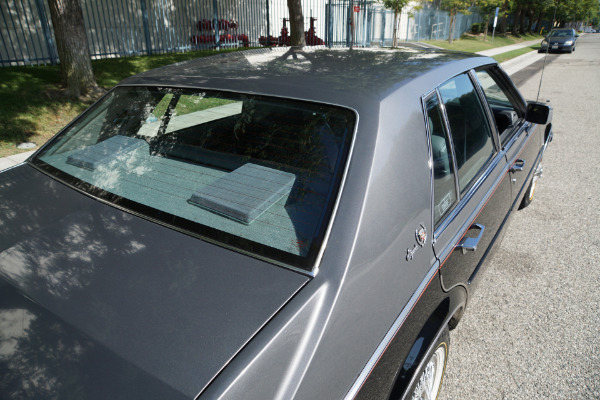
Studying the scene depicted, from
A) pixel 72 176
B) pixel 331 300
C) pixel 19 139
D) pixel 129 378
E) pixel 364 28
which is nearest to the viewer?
pixel 129 378

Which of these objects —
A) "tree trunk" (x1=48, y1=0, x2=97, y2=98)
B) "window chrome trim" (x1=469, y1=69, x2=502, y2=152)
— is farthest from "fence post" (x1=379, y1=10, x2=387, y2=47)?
"window chrome trim" (x1=469, y1=69, x2=502, y2=152)

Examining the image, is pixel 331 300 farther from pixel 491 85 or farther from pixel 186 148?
pixel 491 85

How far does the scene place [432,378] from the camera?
74.8 inches

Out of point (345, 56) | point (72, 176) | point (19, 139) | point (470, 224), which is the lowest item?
point (19, 139)

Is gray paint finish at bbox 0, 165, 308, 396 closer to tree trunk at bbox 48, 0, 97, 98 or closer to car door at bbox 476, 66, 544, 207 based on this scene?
car door at bbox 476, 66, 544, 207

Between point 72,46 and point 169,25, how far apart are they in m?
7.77

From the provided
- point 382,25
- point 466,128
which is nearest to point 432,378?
point 466,128

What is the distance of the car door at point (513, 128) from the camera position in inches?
114

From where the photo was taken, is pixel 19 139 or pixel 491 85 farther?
pixel 19 139

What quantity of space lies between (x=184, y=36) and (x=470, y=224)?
49.6ft

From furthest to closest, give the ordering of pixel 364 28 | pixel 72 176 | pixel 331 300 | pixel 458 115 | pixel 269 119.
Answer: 1. pixel 364 28
2. pixel 458 115
3. pixel 72 176
4. pixel 269 119
5. pixel 331 300

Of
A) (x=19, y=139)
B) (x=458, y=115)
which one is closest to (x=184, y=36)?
(x=19, y=139)

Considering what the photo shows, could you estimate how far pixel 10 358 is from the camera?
1059mm

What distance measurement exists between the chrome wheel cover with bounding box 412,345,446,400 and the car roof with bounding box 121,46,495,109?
1.16m
